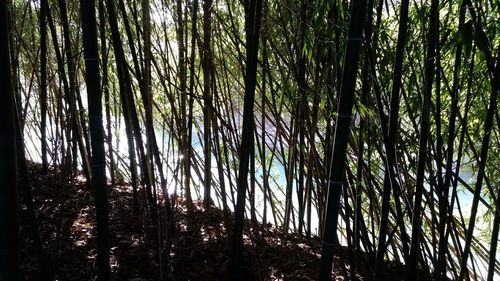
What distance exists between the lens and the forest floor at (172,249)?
2143mm

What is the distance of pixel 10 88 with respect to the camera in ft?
3.56

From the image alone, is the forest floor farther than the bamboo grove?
Yes

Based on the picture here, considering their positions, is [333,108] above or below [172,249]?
above

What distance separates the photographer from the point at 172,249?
2.39 m

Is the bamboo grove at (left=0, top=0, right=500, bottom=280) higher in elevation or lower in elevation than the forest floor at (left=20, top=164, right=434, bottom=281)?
higher

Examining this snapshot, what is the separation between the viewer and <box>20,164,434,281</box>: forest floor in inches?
84.4

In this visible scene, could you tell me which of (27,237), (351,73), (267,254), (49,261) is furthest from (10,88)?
(267,254)

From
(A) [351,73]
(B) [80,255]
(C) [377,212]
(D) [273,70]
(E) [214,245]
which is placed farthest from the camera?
(D) [273,70]

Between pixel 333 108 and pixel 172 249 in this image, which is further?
pixel 172 249

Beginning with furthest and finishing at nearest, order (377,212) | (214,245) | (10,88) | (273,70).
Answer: (273,70)
(377,212)
(214,245)
(10,88)

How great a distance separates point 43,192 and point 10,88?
2.31 m

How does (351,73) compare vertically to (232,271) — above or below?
above

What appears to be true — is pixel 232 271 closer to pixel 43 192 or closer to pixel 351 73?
pixel 351 73

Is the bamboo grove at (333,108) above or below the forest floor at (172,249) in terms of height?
above
